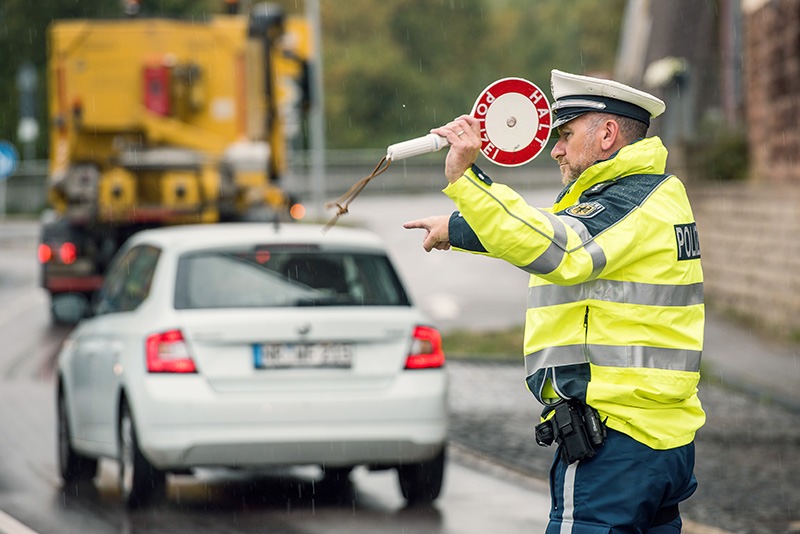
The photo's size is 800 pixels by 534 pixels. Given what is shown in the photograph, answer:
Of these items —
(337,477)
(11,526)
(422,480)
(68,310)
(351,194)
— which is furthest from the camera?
(337,477)

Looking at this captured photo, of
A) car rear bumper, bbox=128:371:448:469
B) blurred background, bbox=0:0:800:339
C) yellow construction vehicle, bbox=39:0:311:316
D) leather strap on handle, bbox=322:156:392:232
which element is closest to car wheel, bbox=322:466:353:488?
car rear bumper, bbox=128:371:448:469

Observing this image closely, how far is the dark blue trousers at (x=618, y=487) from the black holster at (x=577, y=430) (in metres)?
0.04

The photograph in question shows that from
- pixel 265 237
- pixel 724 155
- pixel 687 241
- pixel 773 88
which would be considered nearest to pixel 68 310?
pixel 265 237

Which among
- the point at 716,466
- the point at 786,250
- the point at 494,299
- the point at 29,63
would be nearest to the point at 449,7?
the point at 29,63

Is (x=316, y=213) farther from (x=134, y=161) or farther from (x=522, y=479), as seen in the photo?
(x=522, y=479)

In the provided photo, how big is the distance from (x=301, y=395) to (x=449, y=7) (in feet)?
259

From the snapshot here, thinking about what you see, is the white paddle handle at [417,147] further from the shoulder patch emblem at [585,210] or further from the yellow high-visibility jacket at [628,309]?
the shoulder patch emblem at [585,210]

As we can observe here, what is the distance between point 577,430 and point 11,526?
178 inches

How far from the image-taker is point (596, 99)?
169 inches

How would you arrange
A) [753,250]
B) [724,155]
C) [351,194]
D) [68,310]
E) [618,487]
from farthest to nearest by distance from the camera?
[724,155], [753,250], [68,310], [351,194], [618,487]

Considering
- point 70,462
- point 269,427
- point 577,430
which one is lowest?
point 70,462

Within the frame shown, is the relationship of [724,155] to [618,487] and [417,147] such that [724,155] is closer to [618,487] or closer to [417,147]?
[618,487]

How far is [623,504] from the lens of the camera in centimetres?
417

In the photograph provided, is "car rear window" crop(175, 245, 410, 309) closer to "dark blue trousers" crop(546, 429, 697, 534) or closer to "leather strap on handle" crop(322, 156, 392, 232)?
"leather strap on handle" crop(322, 156, 392, 232)
